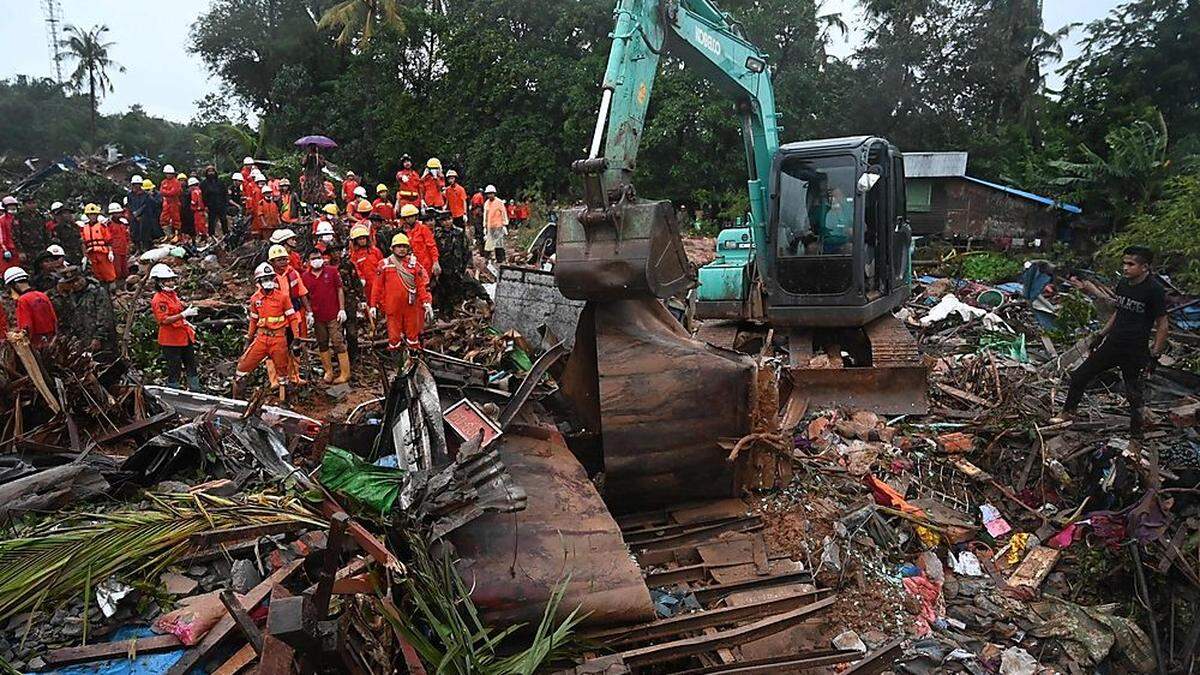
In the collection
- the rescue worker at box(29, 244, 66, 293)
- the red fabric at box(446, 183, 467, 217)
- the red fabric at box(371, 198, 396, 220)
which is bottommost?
the rescue worker at box(29, 244, 66, 293)

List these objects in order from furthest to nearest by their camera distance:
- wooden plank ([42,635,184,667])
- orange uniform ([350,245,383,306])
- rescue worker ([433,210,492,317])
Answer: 1. rescue worker ([433,210,492,317])
2. orange uniform ([350,245,383,306])
3. wooden plank ([42,635,184,667])

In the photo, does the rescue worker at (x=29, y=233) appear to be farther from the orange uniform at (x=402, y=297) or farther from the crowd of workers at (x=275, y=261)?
the orange uniform at (x=402, y=297)

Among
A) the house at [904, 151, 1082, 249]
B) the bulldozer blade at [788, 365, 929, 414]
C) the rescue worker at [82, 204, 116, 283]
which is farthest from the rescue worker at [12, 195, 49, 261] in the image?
the house at [904, 151, 1082, 249]

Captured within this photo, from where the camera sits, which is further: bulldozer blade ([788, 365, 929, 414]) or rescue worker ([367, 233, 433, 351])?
rescue worker ([367, 233, 433, 351])

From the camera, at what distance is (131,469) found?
4184 millimetres

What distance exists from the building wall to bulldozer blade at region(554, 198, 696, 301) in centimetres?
1499

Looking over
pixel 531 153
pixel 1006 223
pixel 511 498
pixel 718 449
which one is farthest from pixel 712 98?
pixel 511 498

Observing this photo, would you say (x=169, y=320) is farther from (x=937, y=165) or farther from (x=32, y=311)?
(x=937, y=165)

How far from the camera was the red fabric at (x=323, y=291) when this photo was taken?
772 centimetres

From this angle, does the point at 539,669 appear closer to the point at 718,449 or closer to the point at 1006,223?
the point at 718,449

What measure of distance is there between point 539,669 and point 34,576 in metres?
2.07

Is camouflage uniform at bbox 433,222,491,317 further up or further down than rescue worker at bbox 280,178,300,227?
further down

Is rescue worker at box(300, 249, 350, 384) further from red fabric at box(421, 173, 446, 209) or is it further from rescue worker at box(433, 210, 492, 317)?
red fabric at box(421, 173, 446, 209)

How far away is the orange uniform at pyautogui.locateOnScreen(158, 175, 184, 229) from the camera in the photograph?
14.1 meters
